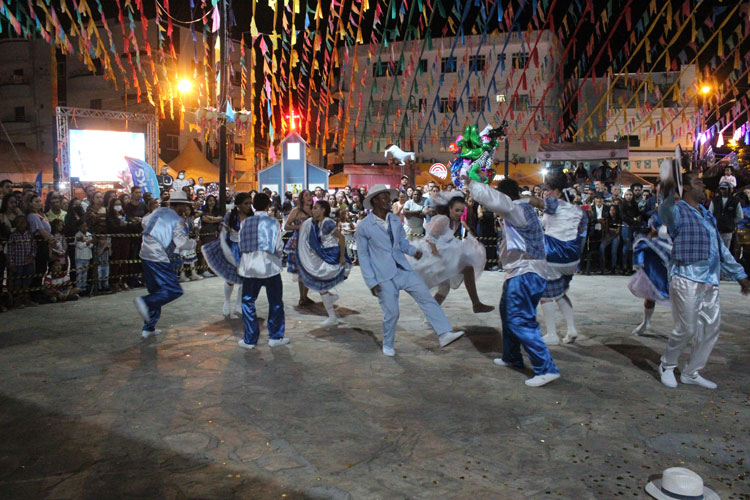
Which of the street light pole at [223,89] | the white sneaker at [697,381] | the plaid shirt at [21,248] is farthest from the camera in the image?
the street light pole at [223,89]

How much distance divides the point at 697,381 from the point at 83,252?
9.29m

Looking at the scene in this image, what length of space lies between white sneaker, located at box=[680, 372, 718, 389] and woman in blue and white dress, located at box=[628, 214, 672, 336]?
1457 mm

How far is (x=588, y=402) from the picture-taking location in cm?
463

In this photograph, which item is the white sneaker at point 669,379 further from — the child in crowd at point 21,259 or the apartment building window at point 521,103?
the apartment building window at point 521,103

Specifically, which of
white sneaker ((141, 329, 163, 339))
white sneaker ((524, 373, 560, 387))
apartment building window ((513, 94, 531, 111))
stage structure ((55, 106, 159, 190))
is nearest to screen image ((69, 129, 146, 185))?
stage structure ((55, 106, 159, 190))

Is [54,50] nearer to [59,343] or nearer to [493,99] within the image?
[493,99]

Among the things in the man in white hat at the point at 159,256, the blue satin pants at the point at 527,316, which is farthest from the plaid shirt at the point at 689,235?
the man in white hat at the point at 159,256

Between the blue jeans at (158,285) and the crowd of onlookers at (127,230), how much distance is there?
3.26 feet

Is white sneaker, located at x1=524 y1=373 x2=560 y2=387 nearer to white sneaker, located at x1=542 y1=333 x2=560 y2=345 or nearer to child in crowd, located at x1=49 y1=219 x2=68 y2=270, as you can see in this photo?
white sneaker, located at x1=542 y1=333 x2=560 y2=345

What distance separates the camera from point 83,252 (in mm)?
10039

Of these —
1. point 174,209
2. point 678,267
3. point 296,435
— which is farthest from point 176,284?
point 678,267

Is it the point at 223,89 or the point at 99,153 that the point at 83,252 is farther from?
the point at 99,153

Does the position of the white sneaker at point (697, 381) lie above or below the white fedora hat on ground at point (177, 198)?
below

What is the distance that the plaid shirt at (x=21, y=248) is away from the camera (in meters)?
8.84
